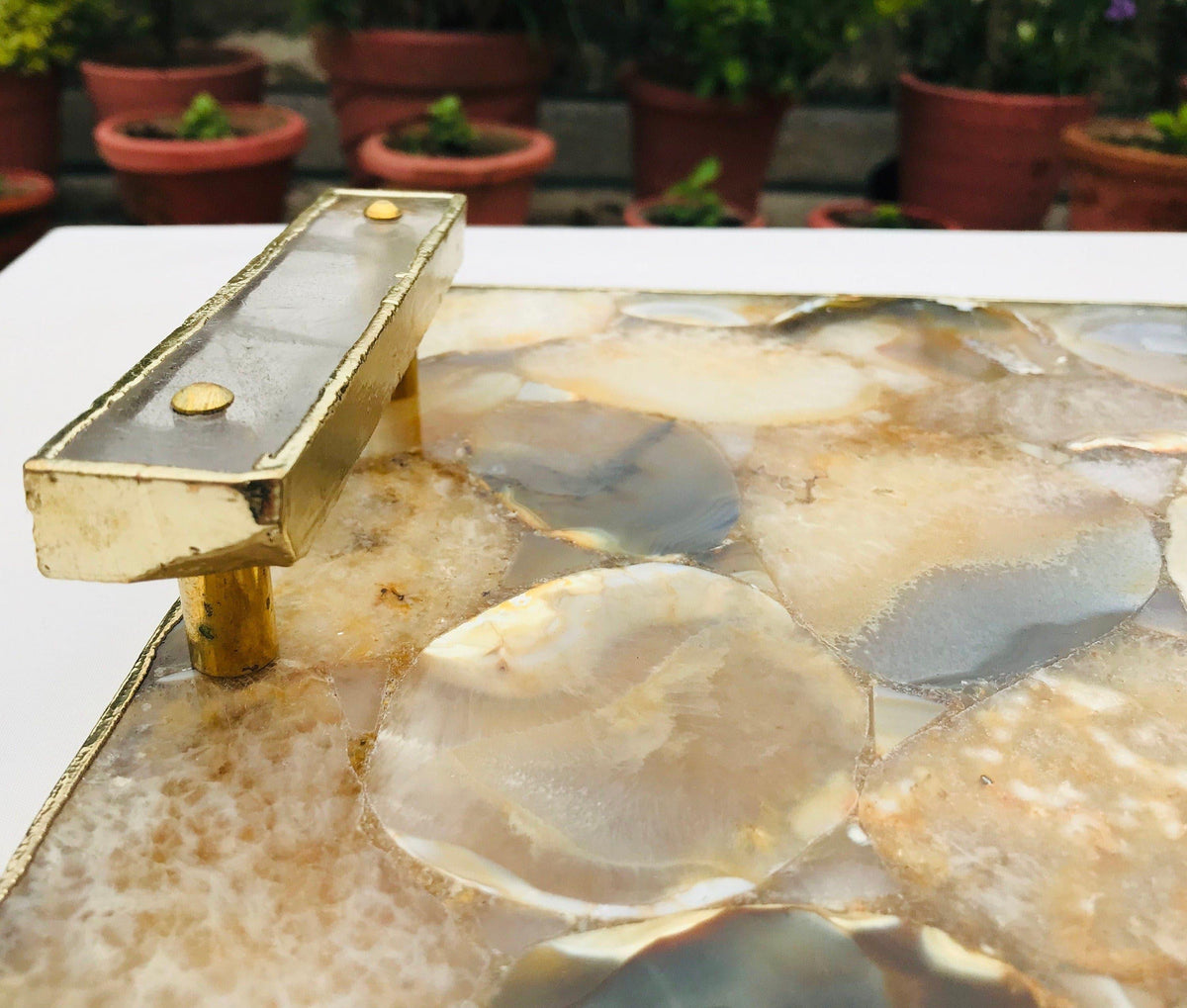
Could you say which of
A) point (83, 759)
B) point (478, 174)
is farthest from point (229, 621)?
point (478, 174)

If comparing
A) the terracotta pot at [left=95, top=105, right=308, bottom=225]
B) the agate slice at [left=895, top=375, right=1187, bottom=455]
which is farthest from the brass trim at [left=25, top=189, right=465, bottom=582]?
the terracotta pot at [left=95, top=105, right=308, bottom=225]

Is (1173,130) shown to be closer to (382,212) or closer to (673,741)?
(382,212)

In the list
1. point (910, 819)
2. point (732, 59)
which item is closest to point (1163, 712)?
point (910, 819)

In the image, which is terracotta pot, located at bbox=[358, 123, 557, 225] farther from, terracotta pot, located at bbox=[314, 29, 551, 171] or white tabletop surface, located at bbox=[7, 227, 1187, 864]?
white tabletop surface, located at bbox=[7, 227, 1187, 864]

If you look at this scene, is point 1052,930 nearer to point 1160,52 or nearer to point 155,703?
point 155,703

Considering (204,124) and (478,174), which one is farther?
(204,124)

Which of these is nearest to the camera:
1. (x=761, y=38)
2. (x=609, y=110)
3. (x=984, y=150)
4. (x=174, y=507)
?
(x=174, y=507)
